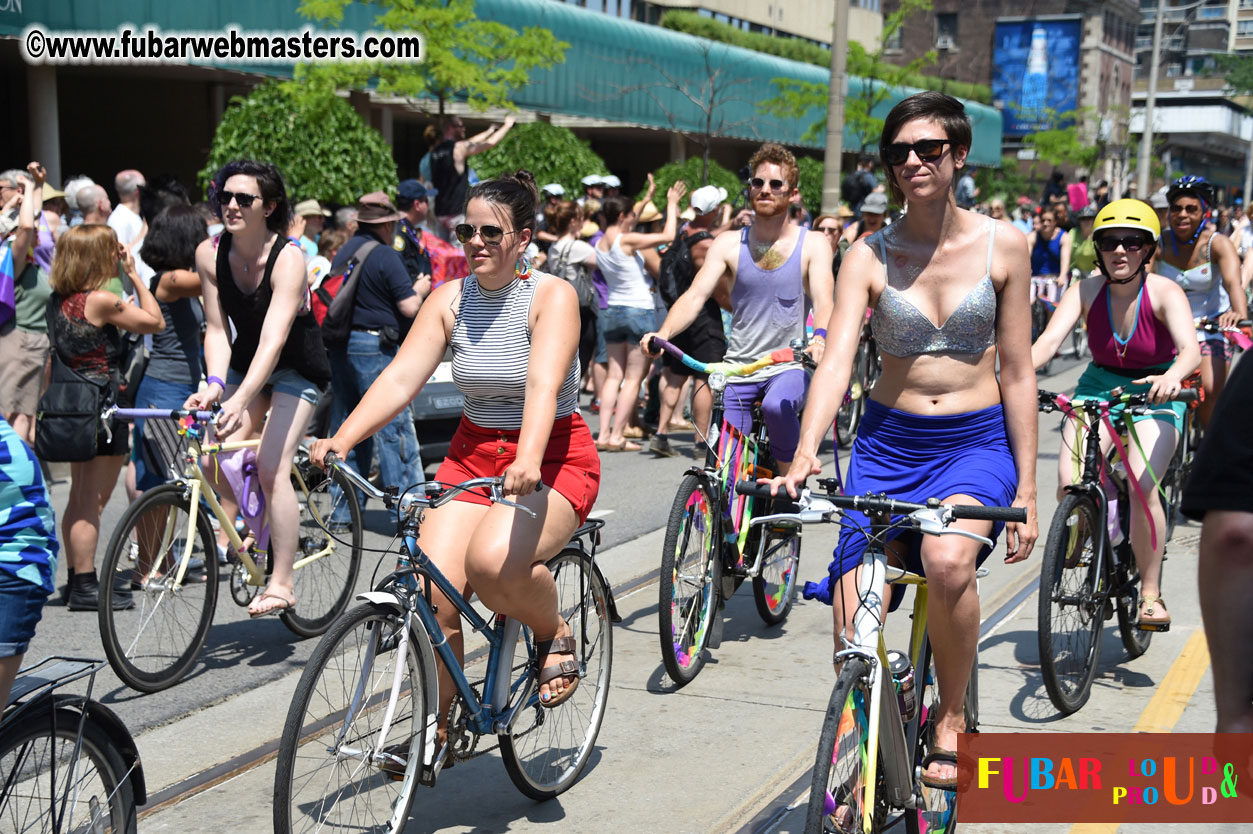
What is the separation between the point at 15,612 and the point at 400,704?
1098 mm

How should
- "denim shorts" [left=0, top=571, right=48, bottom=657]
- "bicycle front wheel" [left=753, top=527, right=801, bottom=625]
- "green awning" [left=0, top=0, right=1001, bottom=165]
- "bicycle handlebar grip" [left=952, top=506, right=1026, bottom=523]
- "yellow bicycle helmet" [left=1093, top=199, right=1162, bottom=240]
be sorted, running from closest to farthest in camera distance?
"denim shorts" [left=0, top=571, right=48, bottom=657]
"bicycle handlebar grip" [left=952, top=506, right=1026, bottom=523]
"yellow bicycle helmet" [left=1093, top=199, right=1162, bottom=240]
"bicycle front wheel" [left=753, top=527, right=801, bottom=625]
"green awning" [left=0, top=0, right=1001, bottom=165]

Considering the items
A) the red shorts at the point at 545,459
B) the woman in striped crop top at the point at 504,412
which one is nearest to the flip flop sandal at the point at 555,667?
the woman in striped crop top at the point at 504,412

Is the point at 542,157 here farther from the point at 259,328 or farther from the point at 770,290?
the point at 259,328

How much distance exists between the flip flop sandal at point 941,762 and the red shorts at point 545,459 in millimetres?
1254

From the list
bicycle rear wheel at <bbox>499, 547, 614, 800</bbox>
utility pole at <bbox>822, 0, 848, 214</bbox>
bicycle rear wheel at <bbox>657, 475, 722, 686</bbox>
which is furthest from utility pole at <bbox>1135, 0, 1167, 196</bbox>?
bicycle rear wheel at <bbox>499, 547, 614, 800</bbox>

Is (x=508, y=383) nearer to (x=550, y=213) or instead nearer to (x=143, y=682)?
(x=143, y=682)

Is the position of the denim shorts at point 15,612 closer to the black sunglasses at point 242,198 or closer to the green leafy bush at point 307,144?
the black sunglasses at point 242,198

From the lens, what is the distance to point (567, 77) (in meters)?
29.9

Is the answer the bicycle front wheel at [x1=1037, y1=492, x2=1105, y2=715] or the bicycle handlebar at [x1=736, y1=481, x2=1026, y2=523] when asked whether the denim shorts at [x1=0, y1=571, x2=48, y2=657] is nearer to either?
the bicycle handlebar at [x1=736, y1=481, x2=1026, y2=523]

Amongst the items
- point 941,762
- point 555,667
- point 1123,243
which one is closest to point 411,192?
point 1123,243

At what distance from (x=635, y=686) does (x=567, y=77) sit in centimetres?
2585

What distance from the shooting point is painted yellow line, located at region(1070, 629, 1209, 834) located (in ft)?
16.8

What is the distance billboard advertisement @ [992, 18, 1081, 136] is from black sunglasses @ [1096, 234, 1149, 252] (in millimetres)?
78538

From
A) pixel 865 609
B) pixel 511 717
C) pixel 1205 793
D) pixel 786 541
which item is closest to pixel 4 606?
pixel 511 717
